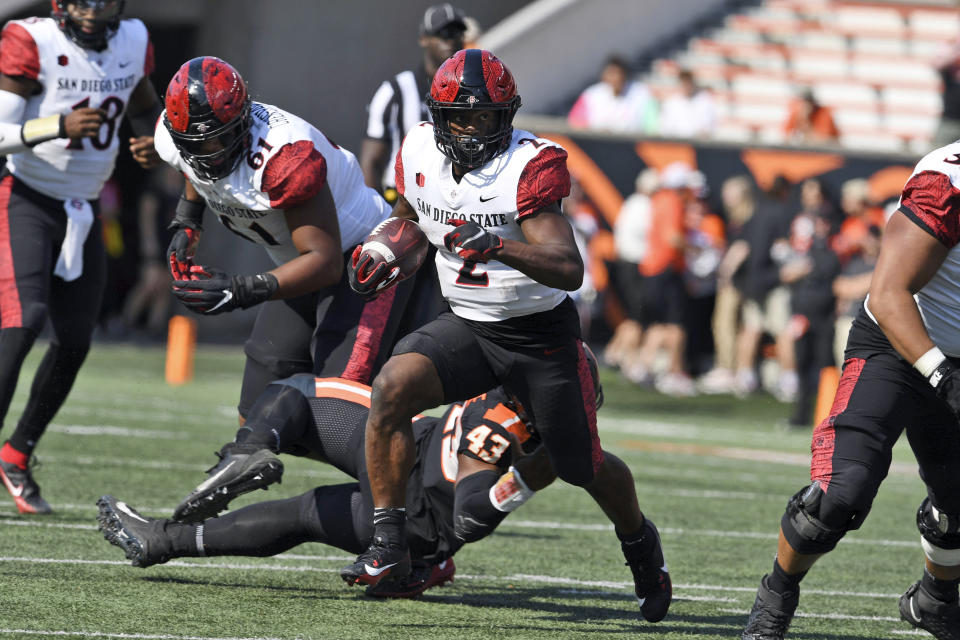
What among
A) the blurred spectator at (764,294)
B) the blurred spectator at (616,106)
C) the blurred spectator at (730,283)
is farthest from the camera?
the blurred spectator at (616,106)

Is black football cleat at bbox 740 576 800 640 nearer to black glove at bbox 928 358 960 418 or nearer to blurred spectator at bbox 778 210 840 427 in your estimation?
black glove at bbox 928 358 960 418

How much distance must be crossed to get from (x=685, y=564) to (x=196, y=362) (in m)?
8.74

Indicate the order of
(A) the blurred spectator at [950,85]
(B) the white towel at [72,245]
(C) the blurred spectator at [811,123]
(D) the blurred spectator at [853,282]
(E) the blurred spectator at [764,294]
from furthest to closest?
(C) the blurred spectator at [811,123], (A) the blurred spectator at [950,85], (E) the blurred spectator at [764,294], (D) the blurred spectator at [853,282], (B) the white towel at [72,245]

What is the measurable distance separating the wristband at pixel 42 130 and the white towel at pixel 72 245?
39cm

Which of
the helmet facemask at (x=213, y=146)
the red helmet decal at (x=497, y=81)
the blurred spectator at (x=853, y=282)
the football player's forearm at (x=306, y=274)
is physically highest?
the red helmet decal at (x=497, y=81)

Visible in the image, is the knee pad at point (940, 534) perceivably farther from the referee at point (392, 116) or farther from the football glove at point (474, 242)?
the referee at point (392, 116)

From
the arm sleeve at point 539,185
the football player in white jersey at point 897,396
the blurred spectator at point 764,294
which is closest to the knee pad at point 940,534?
the football player in white jersey at point 897,396

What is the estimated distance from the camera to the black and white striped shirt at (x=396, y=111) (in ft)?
24.5

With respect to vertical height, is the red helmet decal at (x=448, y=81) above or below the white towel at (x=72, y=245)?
above

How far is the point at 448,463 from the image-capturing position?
476cm

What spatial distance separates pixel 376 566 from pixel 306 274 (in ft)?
3.21

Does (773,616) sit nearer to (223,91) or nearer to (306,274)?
(306,274)

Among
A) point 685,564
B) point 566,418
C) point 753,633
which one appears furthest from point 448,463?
point 685,564

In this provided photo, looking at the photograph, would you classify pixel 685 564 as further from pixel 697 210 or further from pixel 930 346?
pixel 697 210
